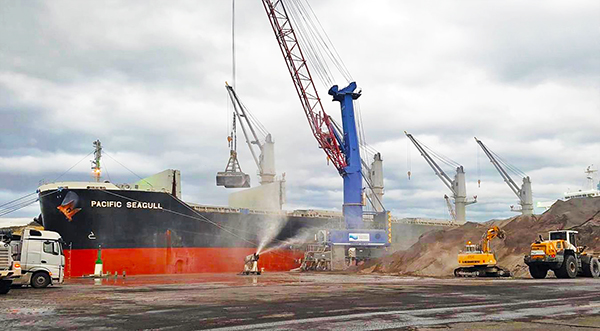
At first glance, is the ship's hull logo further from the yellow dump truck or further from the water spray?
the yellow dump truck

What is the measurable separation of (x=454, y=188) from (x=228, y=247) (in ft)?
183

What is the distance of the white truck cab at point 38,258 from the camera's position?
25.7m

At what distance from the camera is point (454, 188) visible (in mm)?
95062

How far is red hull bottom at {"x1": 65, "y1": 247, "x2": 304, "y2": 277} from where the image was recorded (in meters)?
44.2

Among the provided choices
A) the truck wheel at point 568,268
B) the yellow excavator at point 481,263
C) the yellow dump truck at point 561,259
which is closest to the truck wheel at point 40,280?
the yellow excavator at point 481,263

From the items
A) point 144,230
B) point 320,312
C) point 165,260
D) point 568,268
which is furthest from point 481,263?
point 144,230

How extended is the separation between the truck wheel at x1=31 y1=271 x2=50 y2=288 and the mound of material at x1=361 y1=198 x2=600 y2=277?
91.8 ft

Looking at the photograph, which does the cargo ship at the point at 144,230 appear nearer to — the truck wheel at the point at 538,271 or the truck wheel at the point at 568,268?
the truck wheel at the point at 538,271

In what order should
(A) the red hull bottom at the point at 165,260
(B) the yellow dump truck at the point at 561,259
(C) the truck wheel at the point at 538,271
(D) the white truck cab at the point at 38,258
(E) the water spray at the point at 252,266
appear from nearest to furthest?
(D) the white truck cab at the point at 38,258 < (B) the yellow dump truck at the point at 561,259 < (C) the truck wheel at the point at 538,271 < (E) the water spray at the point at 252,266 < (A) the red hull bottom at the point at 165,260

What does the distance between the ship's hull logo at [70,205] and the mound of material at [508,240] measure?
26806 mm

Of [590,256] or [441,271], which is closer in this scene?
[590,256]

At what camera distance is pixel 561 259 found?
92.8 ft

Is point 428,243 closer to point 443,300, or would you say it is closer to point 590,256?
point 590,256

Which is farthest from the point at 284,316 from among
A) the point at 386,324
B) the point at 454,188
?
the point at 454,188
